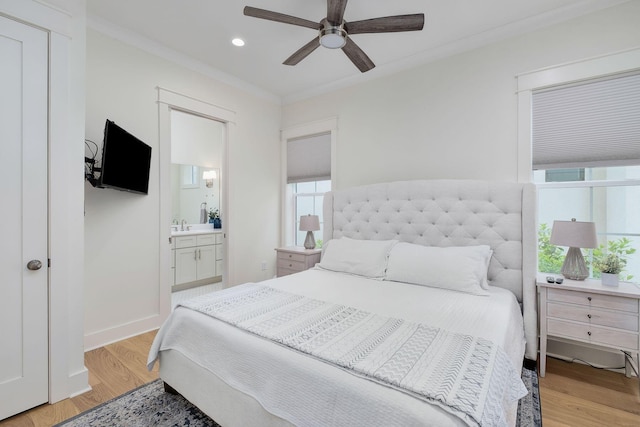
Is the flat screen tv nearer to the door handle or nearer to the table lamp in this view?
the door handle

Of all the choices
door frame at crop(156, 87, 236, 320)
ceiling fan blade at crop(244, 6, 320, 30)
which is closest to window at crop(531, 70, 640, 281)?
ceiling fan blade at crop(244, 6, 320, 30)

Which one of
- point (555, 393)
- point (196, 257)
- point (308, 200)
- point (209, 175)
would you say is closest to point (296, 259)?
point (308, 200)

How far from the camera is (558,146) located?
8.46 ft

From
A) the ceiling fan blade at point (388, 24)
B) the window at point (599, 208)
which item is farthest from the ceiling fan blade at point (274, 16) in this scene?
the window at point (599, 208)

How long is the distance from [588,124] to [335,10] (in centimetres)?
226

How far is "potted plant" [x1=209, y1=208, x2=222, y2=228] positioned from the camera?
→ 5.53 meters

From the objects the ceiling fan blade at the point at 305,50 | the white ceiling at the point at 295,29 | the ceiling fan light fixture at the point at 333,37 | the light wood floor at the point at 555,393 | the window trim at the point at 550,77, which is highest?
the white ceiling at the point at 295,29

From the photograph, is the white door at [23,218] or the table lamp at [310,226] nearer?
the white door at [23,218]

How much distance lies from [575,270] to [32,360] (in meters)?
3.92

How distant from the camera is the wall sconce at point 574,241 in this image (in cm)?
219

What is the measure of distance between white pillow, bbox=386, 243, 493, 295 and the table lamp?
1379 mm

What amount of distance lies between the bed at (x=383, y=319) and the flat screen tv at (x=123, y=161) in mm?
1336

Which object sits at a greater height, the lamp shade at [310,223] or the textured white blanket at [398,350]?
the lamp shade at [310,223]

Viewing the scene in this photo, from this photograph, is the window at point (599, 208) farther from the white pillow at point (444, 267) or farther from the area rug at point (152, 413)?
the area rug at point (152, 413)
